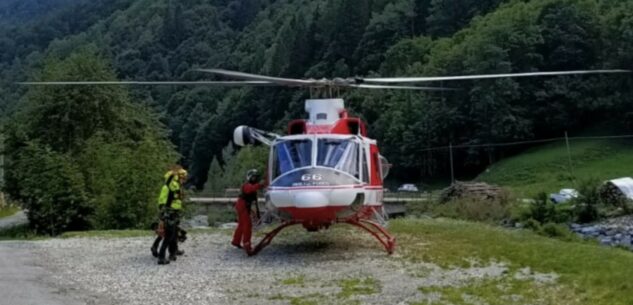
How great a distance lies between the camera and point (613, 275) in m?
13.6

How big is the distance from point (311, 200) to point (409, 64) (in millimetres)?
95540

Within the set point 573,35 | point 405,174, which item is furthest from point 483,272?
point 405,174

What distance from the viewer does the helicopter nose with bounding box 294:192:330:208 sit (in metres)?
16.4

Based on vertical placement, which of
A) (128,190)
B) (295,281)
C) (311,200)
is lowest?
(295,281)

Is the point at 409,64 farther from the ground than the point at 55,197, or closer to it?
farther from the ground

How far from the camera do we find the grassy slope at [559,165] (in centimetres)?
6969

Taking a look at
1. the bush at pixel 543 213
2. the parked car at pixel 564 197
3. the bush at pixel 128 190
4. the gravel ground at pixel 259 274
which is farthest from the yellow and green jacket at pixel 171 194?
the parked car at pixel 564 197

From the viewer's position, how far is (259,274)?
50.8ft

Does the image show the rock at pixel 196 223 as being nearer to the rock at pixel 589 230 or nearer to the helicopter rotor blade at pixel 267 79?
the rock at pixel 589 230

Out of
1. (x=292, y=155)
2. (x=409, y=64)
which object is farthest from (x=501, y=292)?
(x=409, y=64)

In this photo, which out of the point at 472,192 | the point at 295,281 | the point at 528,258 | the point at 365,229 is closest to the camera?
the point at 295,281

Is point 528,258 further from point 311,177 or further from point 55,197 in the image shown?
point 55,197

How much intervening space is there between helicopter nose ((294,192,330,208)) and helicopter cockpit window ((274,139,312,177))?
2.96 feet

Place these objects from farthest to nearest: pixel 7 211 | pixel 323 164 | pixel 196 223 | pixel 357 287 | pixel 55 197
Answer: pixel 7 211 → pixel 196 223 → pixel 55 197 → pixel 323 164 → pixel 357 287
